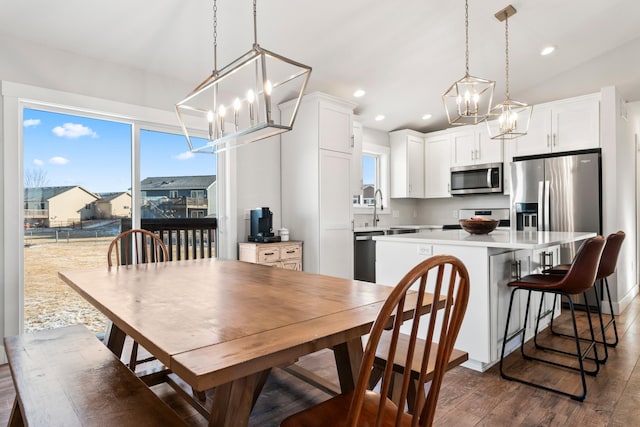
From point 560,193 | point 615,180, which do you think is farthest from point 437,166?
point 615,180

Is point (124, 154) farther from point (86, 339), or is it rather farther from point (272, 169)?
point (86, 339)

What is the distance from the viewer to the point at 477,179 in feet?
17.4

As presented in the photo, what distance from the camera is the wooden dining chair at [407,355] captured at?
33.0 inches

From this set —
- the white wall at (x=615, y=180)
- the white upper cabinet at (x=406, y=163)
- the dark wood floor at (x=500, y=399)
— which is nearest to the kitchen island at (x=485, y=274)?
the dark wood floor at (x=500, y=399)

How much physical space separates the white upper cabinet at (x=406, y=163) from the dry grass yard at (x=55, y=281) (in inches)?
160

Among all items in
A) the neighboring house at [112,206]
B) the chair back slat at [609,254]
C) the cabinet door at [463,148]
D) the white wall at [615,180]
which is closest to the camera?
the chair back slat at [609,254]

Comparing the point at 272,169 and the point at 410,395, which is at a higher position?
the point at 272,169

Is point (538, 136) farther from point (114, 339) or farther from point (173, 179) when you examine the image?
point (114, 339)

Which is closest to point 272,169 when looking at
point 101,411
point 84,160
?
point 84,160

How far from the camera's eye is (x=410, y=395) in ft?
5.29

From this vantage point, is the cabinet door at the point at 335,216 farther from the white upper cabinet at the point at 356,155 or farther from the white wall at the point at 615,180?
the white wall at the point at 615,180

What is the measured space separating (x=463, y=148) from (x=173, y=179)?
4.00 meters

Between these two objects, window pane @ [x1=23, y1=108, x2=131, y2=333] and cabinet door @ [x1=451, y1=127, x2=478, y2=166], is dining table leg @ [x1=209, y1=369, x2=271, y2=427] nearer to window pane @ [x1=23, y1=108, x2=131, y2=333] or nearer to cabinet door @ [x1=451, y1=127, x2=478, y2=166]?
window pane @ [x1=23, y1=108, x2=131, y2=333]

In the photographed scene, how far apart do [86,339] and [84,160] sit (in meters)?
1.96
